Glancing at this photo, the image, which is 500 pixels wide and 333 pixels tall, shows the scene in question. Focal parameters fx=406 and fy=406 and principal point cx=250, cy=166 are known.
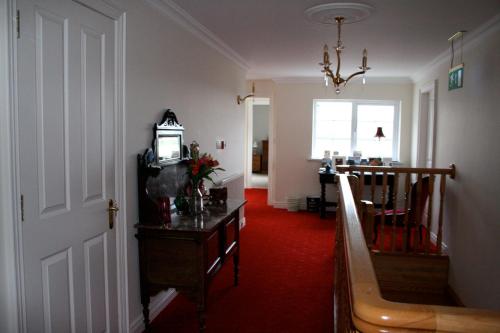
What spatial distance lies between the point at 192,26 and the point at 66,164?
204 cm

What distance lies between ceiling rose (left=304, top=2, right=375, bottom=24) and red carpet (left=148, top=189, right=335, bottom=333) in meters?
2.35

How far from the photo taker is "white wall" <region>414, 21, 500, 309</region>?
3279 millimetres

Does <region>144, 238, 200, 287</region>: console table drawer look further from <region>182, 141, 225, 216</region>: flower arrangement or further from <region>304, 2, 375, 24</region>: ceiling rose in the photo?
<region>304, 2, 375, 24</region>: ceiling rose

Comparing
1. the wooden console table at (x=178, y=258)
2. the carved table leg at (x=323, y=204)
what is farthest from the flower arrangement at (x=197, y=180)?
the carved table leg at (x=323, y=204)

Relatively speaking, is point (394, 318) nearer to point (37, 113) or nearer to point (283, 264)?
point (37, 113)

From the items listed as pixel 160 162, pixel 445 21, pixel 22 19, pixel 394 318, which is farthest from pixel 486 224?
pixel 22 19

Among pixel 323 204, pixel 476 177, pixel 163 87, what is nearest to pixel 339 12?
pixel 163 87

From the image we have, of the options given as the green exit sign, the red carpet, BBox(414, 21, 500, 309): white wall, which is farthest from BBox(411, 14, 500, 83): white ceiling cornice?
the red carpet

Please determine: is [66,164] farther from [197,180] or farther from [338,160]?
[338,160]

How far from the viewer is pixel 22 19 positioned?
1.71m

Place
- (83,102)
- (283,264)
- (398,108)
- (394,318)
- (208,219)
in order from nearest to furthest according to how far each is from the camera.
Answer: (394,318)
(83,102)
(208,219)
(283,264)
(398,108)

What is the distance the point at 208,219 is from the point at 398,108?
5.30 m

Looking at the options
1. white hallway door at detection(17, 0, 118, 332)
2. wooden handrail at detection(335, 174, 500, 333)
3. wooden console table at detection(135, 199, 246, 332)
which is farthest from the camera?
wooden console table at detection(135, 199, 246, 332)

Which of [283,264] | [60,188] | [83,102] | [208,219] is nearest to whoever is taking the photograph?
[60,188]
